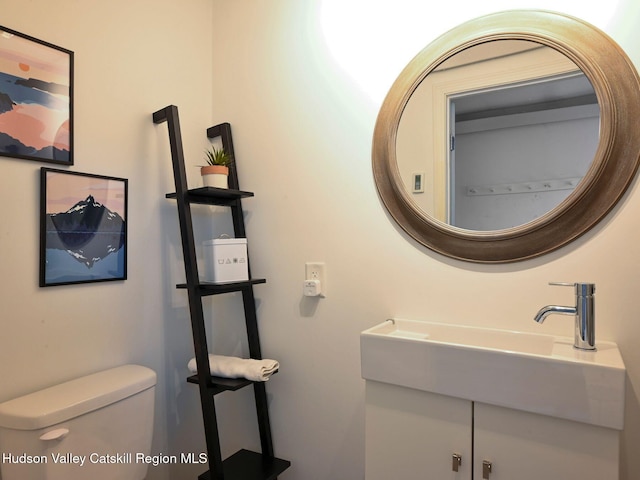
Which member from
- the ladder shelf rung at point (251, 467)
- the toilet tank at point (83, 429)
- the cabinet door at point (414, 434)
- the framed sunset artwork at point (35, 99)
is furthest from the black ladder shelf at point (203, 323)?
the cabinet door at point (414, 434)

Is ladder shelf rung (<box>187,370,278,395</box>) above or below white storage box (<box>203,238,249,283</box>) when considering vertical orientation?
below

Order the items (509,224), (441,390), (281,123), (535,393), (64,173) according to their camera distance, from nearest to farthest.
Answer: (535,393) → (441,390) → (509,224) → (64,173) → (281,123)

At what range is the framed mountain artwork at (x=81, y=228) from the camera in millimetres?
1162

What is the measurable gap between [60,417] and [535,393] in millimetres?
1183

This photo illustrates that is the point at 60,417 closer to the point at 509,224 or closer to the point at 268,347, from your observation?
the point at 268,347

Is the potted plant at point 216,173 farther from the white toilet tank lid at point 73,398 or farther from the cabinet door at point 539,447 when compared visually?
the cabinet door at point 539,447

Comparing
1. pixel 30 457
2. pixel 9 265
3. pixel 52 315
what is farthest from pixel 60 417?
pixel 9 265

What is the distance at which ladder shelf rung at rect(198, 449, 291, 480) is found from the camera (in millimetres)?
1390

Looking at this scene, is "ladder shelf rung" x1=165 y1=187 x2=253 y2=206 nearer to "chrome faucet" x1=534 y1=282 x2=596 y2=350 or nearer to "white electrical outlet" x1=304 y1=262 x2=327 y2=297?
"white electrical outlet" x1=304 y1=262 x2=327 y2=297

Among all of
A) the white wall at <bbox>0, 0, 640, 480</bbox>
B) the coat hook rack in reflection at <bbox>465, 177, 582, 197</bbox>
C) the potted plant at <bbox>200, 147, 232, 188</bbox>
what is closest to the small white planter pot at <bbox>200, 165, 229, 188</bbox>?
the potted plant at <bbox>200, 147, 232, 188</bbox>

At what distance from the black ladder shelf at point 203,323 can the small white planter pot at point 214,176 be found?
1.6 inches

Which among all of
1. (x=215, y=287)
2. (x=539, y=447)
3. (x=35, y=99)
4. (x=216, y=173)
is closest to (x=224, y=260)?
(x=215, y=287)

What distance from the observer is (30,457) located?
972 mm

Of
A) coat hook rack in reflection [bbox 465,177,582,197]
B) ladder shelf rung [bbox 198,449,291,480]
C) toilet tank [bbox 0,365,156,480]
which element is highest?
coat hook rack in reflection [bbox 465,177,582,197]
